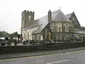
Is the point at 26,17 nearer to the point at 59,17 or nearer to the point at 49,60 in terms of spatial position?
the point at 59,17

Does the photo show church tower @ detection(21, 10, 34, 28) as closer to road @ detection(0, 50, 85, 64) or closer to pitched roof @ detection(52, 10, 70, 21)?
pitched roof @ detection(52, 10, 70, 21)

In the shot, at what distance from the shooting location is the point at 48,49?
84.0 feet

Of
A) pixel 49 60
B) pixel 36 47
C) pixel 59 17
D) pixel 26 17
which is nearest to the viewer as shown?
pixel 49 60

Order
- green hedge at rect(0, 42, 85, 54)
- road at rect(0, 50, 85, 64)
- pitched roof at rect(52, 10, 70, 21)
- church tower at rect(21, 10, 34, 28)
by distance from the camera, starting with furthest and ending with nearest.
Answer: church tower at rect(21, 10, 34, 28), pitched roof at rect(52, 10, 70, 21), green hedge at rect(0, 42, 85, 54), road at rect(0, 50, 85, 64)

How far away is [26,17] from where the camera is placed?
89688mm

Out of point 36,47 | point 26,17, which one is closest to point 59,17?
point 26,17

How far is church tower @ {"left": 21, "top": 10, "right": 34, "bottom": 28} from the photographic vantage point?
3506 inches

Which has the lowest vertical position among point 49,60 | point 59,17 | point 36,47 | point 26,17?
point 49,60

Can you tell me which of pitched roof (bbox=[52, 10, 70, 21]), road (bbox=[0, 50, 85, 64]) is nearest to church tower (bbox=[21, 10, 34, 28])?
pitched roof (bbox=[52, 10, 70, 21])

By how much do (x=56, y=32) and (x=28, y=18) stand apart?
102 feet

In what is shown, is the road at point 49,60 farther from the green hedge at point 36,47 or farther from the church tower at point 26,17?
the church tower at point 26,17

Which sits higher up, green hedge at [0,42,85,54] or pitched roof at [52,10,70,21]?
pitched roof at [52,10,70,21]

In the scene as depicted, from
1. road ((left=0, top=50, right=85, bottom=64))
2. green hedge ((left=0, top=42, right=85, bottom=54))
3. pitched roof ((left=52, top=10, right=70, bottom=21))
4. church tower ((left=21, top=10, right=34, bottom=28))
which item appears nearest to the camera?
road ((left=0, top=50, right=85, bottom=64))

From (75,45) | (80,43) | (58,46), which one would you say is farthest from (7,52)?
(80,43)
